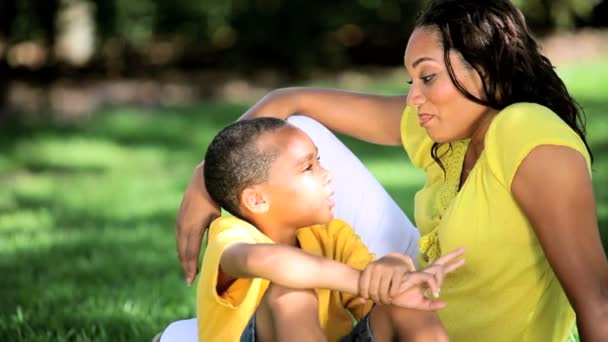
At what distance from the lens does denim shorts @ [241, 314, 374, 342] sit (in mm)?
2516

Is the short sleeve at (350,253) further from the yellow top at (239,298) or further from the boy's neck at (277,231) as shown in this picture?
the boy's neck at (277,231)

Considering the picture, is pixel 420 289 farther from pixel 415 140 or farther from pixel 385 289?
pixel 415 140

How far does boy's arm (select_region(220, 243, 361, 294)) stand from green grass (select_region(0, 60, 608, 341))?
1.38 m

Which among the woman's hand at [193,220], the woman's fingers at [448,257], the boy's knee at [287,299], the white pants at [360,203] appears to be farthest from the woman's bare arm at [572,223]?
the woman's hand at [193,220]

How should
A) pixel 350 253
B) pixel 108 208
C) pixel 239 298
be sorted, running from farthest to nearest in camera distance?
pixel 108 208 → pixel 350 253 → pixel 239 298

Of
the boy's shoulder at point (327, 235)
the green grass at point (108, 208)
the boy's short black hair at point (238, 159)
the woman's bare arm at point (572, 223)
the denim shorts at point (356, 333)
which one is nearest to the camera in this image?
the woman's bare arm at point (572, 223)

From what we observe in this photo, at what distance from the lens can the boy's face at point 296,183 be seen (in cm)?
280

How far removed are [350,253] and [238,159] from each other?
1.27 feet

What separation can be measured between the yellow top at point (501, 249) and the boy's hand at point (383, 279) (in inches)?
9.9

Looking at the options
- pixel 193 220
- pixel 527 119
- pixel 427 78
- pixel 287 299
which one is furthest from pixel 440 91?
pixel 193 220

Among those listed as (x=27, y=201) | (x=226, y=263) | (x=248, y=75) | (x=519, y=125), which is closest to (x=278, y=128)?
(x=226, y=263)

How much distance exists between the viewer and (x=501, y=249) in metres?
2.59

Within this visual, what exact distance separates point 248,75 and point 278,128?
8.58 metres

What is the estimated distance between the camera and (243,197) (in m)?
2.83
